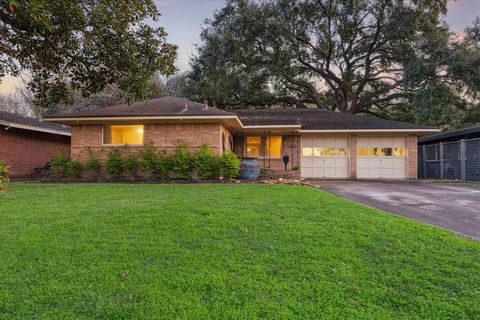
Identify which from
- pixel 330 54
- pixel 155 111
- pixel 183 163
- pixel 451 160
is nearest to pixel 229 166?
pixel 183 163

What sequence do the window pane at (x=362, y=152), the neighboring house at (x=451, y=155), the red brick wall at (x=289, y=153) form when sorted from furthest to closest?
the window pane at (x=362, y=152) < the red brick wall at (x=289, y=153) < the neighboring house at (x=451, y=155)

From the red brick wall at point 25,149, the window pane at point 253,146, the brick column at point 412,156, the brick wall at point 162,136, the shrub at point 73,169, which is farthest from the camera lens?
the window pane at point 253,146

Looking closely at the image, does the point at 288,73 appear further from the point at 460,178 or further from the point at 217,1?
the point at 460,178

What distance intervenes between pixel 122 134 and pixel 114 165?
1661mm

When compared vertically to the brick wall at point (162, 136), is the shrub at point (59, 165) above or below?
below

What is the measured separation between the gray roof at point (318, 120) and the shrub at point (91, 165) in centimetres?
701

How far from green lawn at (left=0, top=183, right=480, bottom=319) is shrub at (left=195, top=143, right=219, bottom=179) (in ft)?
20.3

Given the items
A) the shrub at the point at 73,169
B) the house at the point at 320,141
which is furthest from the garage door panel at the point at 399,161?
the shrub at the point at 73,169

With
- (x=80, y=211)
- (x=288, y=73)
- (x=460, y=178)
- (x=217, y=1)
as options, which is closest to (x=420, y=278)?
(x=80, y=211)

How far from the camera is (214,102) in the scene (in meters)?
22.9

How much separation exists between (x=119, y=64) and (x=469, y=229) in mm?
8509

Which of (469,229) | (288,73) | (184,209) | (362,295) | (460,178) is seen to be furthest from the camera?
(288,73)

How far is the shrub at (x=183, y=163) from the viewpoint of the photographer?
11.9 metres

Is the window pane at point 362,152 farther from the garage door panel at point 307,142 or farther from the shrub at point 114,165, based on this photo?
the shrub at point 114,165
